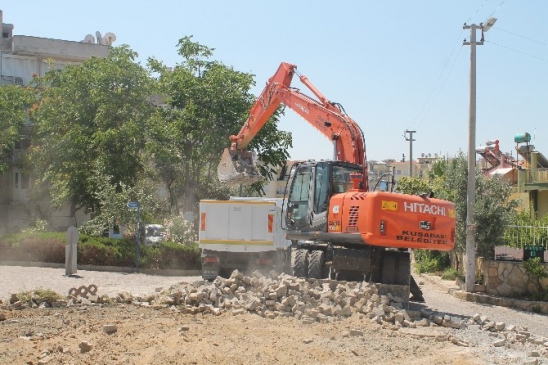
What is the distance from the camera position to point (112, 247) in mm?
27859

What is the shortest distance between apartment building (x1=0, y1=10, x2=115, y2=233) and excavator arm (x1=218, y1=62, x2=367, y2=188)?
58.6 feet

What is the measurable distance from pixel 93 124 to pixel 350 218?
20.7m

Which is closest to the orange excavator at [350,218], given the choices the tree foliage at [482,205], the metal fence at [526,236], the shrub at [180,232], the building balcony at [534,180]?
the tree foliage at [482,205]

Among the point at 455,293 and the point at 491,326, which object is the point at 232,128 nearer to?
the point at 455,293

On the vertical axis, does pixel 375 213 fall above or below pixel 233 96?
below

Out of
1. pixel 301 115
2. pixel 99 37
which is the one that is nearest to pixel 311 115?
pixel 301 115

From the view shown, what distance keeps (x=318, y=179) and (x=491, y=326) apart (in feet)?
18.0

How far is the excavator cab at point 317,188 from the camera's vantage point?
1836cm

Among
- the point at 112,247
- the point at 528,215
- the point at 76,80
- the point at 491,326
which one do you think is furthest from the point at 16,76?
the point at 491,326

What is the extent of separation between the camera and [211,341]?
12.0m

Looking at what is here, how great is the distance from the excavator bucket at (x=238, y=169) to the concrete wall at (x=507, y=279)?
719cm

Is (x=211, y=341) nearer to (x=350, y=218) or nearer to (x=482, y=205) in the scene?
(x=350, y=218)

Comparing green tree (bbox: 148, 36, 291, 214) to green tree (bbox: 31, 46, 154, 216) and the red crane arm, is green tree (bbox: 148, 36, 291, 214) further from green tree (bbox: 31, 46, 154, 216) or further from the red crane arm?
the red crane arm

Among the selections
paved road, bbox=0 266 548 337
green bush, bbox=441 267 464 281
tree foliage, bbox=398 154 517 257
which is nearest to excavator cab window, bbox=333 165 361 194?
paved road, bbox=0 266 548 337
